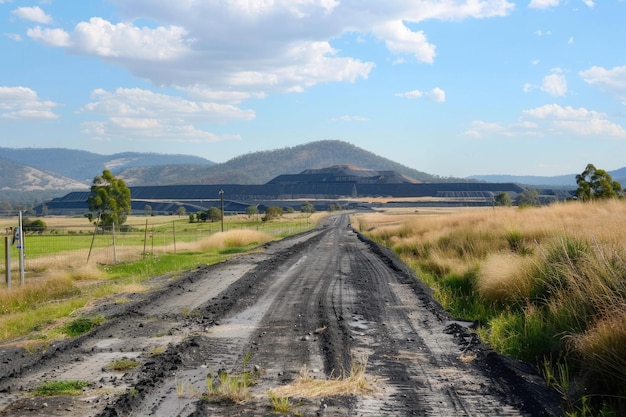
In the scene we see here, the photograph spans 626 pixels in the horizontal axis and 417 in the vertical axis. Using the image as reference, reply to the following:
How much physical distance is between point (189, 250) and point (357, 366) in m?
29.8

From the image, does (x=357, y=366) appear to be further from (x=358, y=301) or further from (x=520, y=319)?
(x=358, y=301)

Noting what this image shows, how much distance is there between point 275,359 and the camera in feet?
29.3

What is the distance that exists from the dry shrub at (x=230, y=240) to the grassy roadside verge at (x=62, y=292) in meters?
9.15

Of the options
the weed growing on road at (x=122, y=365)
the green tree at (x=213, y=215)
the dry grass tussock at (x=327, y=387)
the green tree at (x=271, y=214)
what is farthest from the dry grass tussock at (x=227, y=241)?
the green tree at (x=271, y=214)

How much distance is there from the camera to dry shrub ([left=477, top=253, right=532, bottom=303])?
479 inches

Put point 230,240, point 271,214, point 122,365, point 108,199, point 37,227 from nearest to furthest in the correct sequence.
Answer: point 122,365 → point 37,227 → point 230,240 → point 108,199 → point 271,214

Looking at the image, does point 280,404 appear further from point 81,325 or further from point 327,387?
point 81,325

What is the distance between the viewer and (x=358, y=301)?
14742 mm

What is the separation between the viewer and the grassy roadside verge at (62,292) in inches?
467

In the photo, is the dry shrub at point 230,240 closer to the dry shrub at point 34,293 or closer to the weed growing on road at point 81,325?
the dry shrub at point 34,293

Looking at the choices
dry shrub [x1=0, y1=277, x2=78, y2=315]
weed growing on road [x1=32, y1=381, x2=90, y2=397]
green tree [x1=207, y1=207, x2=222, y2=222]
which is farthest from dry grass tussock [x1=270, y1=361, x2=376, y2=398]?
green tree [x1=207, y1=207, x2=222, y2=222]

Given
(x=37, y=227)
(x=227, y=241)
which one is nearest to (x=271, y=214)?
(x=227, y=241)

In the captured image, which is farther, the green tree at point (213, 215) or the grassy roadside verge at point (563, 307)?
Result: the green tree at point (213, 215)

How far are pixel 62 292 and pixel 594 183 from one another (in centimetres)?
4605
